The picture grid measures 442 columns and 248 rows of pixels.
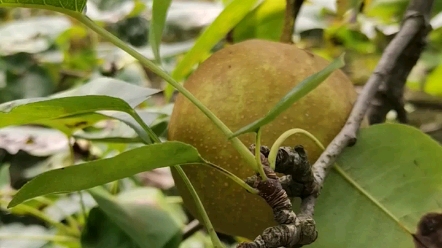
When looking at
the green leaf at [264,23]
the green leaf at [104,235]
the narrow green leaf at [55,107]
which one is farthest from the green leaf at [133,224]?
the green leaf at [264,23]

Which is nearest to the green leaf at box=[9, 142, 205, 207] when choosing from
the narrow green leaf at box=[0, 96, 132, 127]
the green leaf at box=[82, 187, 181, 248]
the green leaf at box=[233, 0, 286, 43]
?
the narrow green leaf at box=[0, 96, 132, 127]

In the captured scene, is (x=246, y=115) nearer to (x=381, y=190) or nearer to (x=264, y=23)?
(x=381, y=190)

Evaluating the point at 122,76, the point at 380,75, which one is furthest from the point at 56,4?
the point at 122,76

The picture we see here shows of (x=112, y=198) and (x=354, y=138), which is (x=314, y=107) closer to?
(x=354, y=138)

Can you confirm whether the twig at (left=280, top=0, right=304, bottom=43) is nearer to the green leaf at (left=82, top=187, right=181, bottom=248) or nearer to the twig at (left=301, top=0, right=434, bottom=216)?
the twig at (left=301, top=0, right=434, bottom=216)

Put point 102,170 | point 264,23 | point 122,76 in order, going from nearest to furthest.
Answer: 1. point 102,170
2. point 264,23
3. point 122,76

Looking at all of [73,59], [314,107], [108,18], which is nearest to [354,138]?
[314,107]

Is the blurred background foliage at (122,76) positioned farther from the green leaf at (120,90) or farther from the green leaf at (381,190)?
the green leaf at (381,190)
